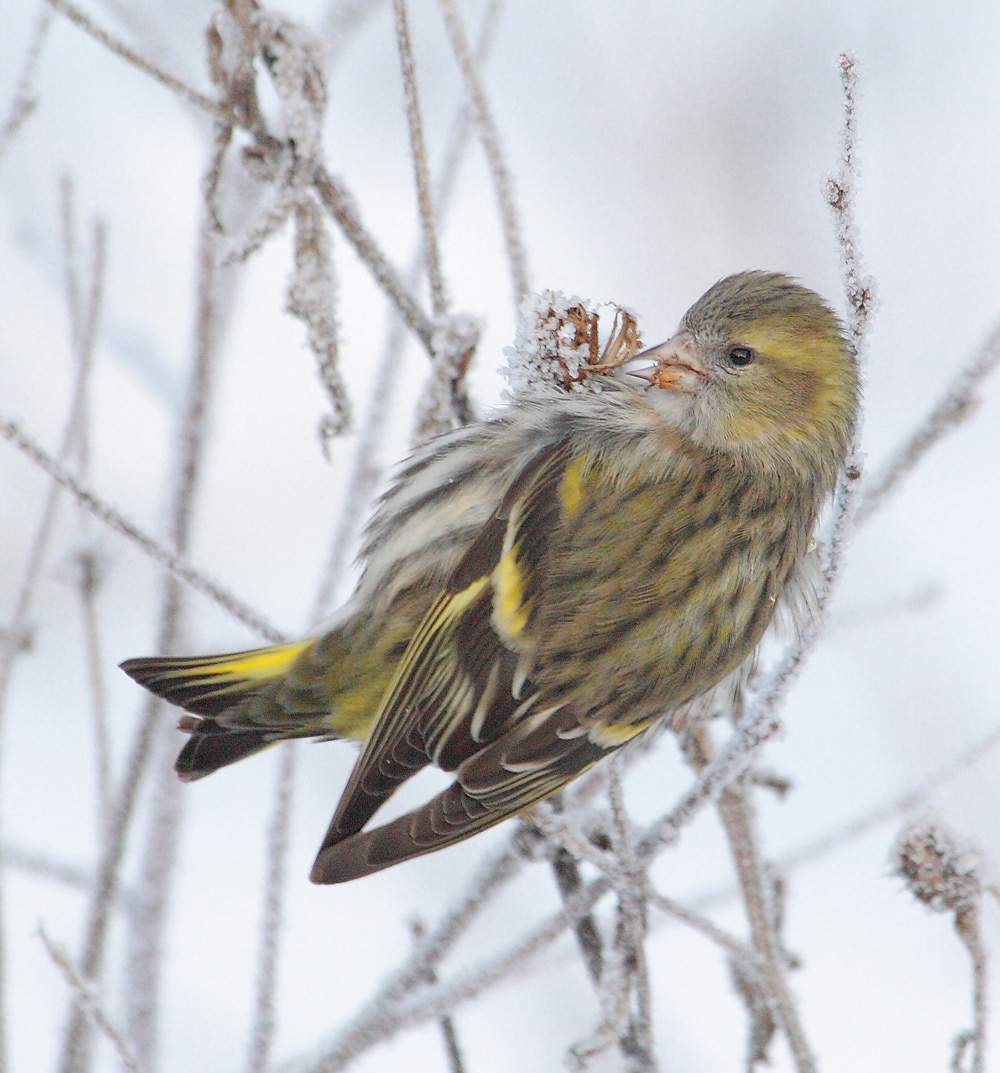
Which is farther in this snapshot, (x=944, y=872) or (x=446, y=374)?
(x=446, y=374)

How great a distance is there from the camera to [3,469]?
9.52 feet

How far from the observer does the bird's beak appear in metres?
1.80

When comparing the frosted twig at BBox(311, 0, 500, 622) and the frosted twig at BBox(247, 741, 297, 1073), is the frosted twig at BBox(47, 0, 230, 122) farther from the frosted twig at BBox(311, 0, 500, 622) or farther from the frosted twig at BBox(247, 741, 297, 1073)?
the frosted twig at BBox(247, 741, 297, 1073)

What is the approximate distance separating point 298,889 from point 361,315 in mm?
1650

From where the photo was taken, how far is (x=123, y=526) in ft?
4.45

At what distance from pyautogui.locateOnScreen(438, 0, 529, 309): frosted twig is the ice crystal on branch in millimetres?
95

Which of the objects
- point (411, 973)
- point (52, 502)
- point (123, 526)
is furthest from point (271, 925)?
point (52, 502)

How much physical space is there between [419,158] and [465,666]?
2.20ft

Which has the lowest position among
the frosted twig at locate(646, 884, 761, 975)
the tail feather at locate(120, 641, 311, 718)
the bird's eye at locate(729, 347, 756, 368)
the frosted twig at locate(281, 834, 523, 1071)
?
the frosted twig at locate(646, 884, 761, 975)

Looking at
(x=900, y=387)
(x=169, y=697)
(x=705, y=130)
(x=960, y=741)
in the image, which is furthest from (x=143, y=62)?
(x=900, y=387)

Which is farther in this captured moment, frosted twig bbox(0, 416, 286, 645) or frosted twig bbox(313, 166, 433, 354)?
frosted twig bbox(313, 166, 433, 354)

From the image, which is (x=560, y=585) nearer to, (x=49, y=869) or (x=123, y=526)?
(x=123, y=526)

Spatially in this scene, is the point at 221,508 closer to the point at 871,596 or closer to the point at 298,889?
the point at 298,889

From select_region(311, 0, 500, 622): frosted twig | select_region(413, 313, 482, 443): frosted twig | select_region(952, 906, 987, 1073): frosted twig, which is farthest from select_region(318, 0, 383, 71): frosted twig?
select_region(952, 906, 987, 1073): frosted twig
